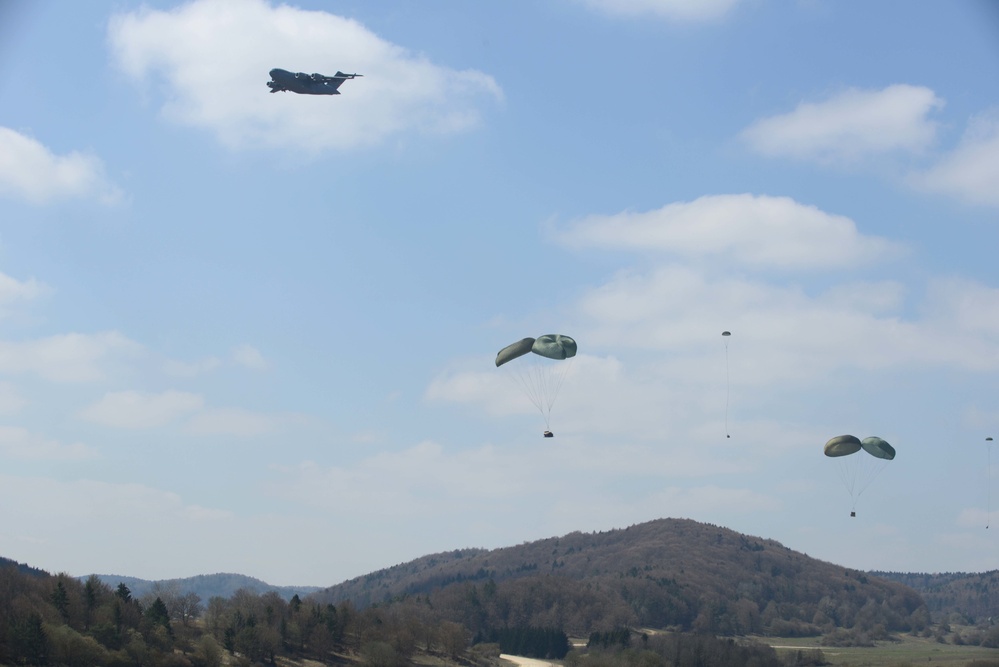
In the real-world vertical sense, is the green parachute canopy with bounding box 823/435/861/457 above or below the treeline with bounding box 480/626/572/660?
above

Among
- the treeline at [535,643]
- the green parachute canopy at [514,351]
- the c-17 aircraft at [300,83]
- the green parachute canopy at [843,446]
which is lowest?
the treeline at [535,643]

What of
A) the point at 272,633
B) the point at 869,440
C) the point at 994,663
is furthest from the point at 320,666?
the point at 994,663

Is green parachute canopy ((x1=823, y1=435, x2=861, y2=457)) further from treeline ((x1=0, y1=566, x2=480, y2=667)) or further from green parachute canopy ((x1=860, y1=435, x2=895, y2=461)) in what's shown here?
treeline ((x1=0, y1=566, x2=480, y2=667))

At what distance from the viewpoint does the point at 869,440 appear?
97625 mm

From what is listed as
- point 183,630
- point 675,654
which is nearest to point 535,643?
point 675,654

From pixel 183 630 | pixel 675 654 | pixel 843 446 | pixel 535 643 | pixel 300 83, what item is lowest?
pixel 183 630

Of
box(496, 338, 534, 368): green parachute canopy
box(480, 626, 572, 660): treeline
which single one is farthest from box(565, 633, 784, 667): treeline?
box(496, 338, 534, 368): green parachute canopy

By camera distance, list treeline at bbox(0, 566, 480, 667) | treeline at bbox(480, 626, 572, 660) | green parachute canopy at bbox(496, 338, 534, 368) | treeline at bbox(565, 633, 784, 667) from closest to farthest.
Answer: green parachute canopy at bbox(496, 338, 534, 368)
treeline at bbox(0, 566, 480, 667)
treeline at bbox(565, 633, 784, 667)
treeline at bbox(480, 626, 572, 660)

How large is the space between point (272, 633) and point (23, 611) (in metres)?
30.3

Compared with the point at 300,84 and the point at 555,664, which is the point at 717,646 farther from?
the point at 300,84

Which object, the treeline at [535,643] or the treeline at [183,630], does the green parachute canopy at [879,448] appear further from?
the treeline at [535,643]

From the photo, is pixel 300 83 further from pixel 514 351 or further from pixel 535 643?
pixel 535 643

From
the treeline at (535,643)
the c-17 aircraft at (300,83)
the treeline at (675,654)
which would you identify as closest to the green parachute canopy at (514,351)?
the c-17 aircraft at (300,83)

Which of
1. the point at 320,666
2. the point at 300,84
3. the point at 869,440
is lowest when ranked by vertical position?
the point at 320,666
